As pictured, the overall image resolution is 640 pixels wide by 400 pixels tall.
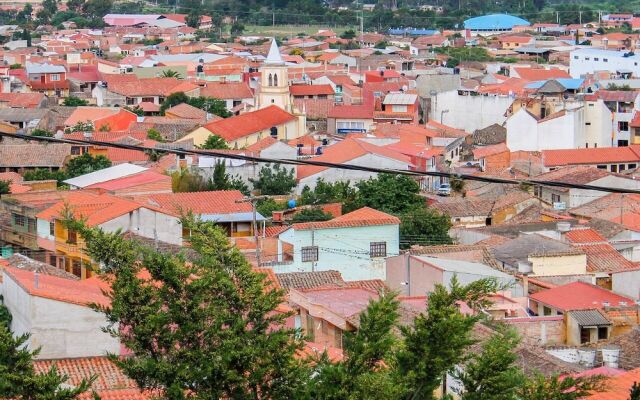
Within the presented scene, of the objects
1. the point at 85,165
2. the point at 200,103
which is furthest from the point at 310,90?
the point at 85,165

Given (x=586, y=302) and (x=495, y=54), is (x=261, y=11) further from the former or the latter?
(x=586, y=302)

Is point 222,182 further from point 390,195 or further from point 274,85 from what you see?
point 274,85

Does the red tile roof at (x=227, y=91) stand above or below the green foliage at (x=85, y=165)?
below

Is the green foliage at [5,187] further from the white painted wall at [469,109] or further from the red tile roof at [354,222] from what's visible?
the white painted wall at [469,109]

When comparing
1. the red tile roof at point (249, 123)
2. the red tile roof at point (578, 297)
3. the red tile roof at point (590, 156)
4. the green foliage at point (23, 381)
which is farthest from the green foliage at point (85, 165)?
the green foliage at point (23, 381)

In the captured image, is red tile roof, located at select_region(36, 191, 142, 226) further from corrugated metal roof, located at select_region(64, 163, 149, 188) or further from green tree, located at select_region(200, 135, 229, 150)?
green tree, located at select_region(200, 135, 229, 150)

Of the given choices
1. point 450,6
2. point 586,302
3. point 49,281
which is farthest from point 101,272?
point 450,6
